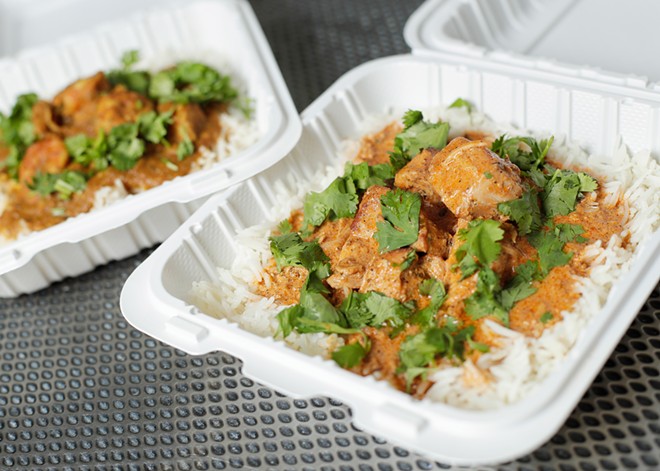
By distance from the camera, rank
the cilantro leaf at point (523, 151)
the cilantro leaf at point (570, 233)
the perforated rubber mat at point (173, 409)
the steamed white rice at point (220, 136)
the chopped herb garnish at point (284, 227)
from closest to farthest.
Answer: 1. the perforated rubber mat at point (173, 409)
2. the cilantro leaf at point (570, 233)
3. the cilantro leaf at point (523, 151)
4. the chopped herb garnish at point (284, 227)
5. the steamed white rice at point (220, 136)

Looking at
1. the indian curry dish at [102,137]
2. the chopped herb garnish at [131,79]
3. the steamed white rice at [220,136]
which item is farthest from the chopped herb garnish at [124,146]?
the chopped herb garnish at [131,79]

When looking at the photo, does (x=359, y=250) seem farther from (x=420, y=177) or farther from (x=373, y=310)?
(x=420, y=177)

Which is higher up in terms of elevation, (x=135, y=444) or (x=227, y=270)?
(x=227, y=270)

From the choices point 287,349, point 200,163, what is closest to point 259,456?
point 287,349

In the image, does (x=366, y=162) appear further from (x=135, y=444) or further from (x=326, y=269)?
(x=135, y=444)

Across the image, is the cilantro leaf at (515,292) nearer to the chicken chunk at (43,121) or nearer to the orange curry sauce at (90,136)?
the orange curry sauce at (90,136)

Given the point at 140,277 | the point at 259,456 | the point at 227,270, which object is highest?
the point at 140,277

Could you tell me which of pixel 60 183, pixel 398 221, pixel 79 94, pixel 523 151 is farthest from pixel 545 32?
pixel 60 183

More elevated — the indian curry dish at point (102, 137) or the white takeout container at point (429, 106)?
the indian curry dish at point (102, 137)
